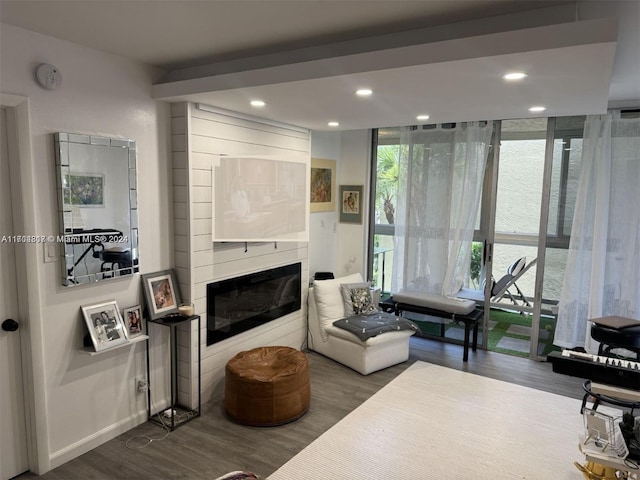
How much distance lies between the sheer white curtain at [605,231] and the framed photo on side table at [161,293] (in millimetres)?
3672

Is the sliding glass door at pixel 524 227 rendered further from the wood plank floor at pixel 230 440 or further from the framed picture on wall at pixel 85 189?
the framed picture on wall at pixel 85 189

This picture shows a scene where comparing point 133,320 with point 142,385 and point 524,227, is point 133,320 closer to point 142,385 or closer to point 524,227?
point 142,385

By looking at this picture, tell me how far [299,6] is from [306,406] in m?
2.76

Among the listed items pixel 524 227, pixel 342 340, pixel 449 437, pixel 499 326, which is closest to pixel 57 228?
pixel 342 340

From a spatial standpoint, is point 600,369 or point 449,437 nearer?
point 600,369

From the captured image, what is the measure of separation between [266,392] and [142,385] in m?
0.90

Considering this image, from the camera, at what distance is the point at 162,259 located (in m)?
3.43

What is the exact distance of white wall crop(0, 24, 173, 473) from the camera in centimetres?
261

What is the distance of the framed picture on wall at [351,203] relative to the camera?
566 cm

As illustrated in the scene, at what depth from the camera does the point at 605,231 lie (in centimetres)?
432

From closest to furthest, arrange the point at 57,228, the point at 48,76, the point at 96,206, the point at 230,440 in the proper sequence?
the point at 48,76, the point at 57,228, the point at 96,206, the point at 230,440

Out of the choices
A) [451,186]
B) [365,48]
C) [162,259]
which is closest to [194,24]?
[365,48]

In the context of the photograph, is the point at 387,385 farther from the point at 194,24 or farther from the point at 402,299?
the point at 194,24

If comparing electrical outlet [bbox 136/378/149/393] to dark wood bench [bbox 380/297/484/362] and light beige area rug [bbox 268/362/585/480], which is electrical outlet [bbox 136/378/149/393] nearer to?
light beige area rug [bbox 268/362/585/480]
